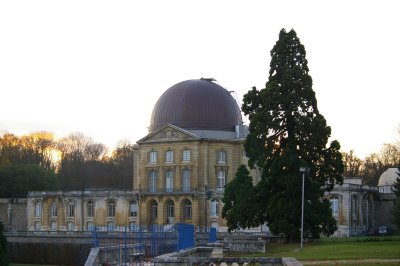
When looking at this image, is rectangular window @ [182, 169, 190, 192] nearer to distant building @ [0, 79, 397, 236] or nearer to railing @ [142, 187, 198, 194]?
distant building @ [0, 79, 397, 236]

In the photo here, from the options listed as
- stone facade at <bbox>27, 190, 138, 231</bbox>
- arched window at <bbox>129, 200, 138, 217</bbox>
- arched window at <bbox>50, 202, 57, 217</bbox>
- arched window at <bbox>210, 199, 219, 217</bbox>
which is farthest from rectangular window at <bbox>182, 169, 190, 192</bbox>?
arched window at <bbox>50, 202, 57, 217</bbox>

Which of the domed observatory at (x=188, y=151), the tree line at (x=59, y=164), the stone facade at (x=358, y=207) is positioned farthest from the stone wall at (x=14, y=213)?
the stone facade at (x=358, y=207)

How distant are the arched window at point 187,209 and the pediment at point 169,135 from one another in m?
7.57

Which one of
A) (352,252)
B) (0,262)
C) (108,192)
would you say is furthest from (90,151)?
(352,252)

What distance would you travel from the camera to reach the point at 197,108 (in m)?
95.1

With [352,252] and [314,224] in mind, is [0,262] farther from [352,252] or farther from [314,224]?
[352,252]

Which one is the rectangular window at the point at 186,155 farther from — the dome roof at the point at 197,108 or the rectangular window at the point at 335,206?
the rectangular window at the point at 335,206

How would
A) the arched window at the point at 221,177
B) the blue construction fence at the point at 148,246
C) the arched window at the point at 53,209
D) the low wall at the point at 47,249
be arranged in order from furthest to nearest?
the arched window at the point at 53,209 → the arched window at the point at 221,177 → the low wall at the point at 47,249 → the blue construction fence at the point at 148,246

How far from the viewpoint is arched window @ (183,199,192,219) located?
307 feet

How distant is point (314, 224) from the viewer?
52500mm

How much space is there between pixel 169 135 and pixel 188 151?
300 centimetres

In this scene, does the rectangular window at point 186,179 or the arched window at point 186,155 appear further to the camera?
the arched window at point 186,155

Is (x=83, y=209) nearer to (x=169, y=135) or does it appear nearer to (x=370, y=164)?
(x=169, y=135)

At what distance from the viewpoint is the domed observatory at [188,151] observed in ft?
308
